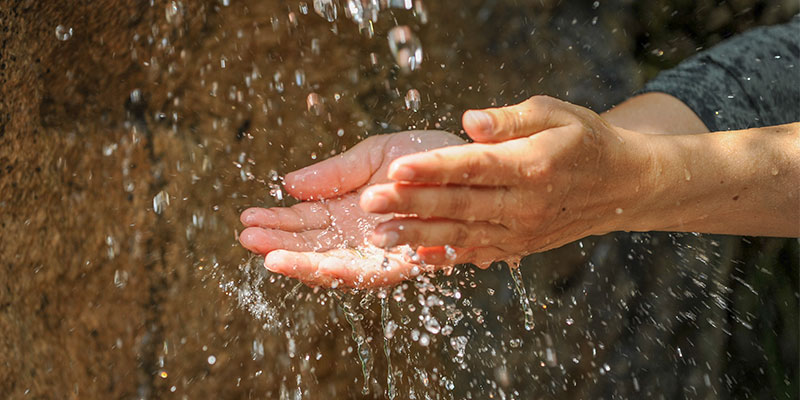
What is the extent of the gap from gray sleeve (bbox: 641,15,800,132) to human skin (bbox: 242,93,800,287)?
0.39 meters

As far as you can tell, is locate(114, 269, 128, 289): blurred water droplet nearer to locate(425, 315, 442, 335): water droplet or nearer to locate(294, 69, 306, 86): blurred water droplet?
locate(294, 69, 306, 86): blurred water droplet

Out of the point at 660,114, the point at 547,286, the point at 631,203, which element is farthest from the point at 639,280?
the point at 631,203

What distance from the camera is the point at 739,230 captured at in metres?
1.50

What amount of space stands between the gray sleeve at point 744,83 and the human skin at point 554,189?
39 cm

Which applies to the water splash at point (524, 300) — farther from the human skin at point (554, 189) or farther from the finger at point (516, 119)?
the finger at point (516, 119)

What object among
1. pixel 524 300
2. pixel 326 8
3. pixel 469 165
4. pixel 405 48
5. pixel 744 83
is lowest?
pixel 524 300

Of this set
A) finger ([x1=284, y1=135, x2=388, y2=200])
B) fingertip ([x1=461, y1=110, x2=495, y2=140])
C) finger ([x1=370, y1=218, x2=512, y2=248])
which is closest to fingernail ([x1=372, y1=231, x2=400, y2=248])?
finger ([x1=370, y1=218, x2=512, y2=248])

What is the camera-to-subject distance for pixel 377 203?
1027mm

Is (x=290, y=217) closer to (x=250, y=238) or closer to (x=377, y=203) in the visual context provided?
(x=250, y=238)

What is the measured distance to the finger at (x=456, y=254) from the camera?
1.24m

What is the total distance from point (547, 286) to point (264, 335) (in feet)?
3.57

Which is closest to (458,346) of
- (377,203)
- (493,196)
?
(493,196)

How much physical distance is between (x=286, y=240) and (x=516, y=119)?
747 mm

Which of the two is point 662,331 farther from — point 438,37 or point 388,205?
point 388,205
